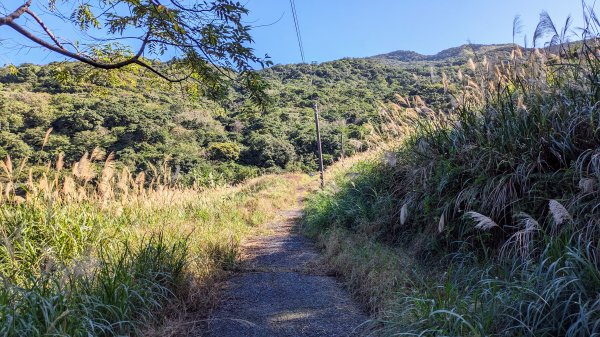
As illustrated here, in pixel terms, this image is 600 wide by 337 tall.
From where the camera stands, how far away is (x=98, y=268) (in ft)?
9.00

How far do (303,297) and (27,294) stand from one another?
2.39 metres

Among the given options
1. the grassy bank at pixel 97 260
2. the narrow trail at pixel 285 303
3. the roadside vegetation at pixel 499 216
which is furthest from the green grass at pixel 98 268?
the roadside vegetation at pixel 499 216

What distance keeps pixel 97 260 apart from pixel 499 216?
3510 millimetres

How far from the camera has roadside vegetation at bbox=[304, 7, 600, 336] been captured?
6.44ft

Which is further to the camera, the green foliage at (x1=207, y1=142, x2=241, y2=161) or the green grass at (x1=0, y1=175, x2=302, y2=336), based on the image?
the green foliage at (x1=207, y1=142, x2=241, y2=161)

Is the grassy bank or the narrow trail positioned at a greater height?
the grassy bank

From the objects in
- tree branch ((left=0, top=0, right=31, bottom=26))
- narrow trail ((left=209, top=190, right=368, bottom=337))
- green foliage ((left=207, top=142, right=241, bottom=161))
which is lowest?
narrow trail ((left=209, top=190, right=368, bottom=337))

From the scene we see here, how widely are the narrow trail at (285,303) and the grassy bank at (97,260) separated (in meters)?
0.29

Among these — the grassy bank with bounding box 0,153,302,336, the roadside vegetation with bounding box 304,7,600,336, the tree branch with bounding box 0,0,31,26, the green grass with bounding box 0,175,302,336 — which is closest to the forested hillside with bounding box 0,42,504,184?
the roadside vegetation with bounding box 304,7,600,336

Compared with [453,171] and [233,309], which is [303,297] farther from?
[453,171]

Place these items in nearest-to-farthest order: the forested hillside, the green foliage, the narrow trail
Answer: the narrow trail → the forested hillside → the green foliage

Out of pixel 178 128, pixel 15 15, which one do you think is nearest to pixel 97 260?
pixel 15 15

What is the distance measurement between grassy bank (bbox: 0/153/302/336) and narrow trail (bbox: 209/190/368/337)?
29cm

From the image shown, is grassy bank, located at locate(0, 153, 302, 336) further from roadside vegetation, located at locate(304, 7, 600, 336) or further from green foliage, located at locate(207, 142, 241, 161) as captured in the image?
green foliage, located at locate(207, 142, 241, 161)
